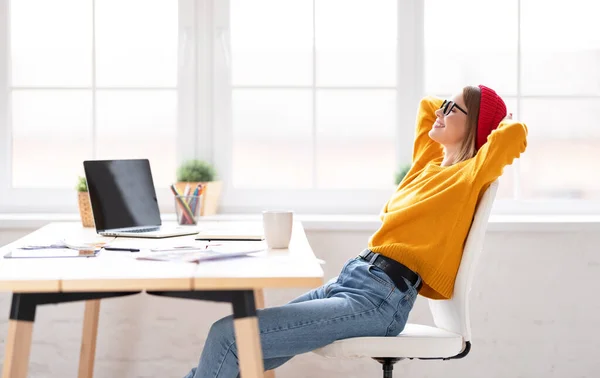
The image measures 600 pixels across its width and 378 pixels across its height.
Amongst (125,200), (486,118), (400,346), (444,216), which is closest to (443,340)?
(400,346)

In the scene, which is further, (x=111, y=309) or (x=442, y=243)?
(x=111, y=309)

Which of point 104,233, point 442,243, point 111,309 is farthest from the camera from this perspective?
point 111,309

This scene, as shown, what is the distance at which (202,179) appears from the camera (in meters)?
3.18

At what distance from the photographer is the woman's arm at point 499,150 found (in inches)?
85.6

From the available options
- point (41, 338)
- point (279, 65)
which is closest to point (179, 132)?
point (279, 65)

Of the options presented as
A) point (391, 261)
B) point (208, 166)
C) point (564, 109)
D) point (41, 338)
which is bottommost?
point (41, 338)

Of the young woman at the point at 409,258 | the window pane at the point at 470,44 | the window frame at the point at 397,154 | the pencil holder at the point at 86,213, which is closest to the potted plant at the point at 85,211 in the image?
A: the pencil holder at the point at 86,213

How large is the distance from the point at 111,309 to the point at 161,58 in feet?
3.34

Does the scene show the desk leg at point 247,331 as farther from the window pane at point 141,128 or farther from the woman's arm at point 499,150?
the window pane at point 141,128

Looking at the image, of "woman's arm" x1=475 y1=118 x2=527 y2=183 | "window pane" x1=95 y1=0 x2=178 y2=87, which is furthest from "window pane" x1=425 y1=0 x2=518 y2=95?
"woman's arm" x1=475 y1=118 x2=527 y2=183

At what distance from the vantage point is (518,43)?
336 centimetres

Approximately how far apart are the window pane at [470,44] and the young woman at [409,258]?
0.95 metres

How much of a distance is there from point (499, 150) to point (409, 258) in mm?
378

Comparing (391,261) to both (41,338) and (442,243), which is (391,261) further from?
(41,338)
